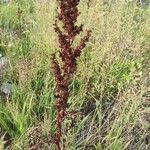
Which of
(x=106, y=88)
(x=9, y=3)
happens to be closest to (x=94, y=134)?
(x=106, y=88)

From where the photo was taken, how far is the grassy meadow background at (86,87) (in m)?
3.04

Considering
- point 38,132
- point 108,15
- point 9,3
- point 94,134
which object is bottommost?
point 94,134

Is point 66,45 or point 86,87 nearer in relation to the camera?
point 66,45

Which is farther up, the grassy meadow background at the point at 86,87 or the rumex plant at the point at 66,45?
the rumex plant at the point at 66,45

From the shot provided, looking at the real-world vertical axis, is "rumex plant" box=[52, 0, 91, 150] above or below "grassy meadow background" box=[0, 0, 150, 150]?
above

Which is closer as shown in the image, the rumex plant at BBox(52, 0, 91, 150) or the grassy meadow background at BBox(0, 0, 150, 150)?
the rumex plant at BBox(52, 0, 91, 150)

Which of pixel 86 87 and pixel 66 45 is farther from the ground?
pixel 66 45

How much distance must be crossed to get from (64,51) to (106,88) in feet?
4.11

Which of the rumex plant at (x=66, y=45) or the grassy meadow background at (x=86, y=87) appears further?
the grassy meadow background at (x=86, y=87)

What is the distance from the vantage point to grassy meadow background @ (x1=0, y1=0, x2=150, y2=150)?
3045 millimetres

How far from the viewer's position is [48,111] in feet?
11.0

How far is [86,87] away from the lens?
11.3ft

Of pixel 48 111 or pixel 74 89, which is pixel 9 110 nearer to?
pixel 48 111

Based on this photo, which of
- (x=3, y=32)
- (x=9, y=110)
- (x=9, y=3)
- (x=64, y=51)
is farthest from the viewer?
(x=9, y=3)
